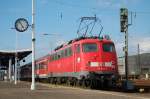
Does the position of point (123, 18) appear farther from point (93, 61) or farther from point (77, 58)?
point (93, 61)

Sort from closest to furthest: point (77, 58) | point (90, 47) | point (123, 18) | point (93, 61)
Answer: point (93, 61) < point (90, 47) < point (77, 58) < point (123, 18)

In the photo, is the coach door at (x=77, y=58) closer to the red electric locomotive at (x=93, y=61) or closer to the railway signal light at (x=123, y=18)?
the red electric locomotive at (x=93, y=61)

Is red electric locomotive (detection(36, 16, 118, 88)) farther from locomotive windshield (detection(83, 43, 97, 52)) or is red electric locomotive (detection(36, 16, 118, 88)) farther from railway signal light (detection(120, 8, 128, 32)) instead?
railway signal light (detection(120, 8, 128, 32))

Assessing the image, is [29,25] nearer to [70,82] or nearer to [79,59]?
[79,59]

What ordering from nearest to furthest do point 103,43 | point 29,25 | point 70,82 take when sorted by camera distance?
point 29,25
point 103,43
point 70,82

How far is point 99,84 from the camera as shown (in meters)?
29.5

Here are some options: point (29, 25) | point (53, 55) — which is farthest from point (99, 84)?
point (53, 55)

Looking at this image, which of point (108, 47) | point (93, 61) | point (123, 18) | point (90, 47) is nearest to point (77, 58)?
point (90, 47)

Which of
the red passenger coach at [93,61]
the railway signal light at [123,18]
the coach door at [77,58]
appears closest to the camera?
the red passenger coach at [93,61]

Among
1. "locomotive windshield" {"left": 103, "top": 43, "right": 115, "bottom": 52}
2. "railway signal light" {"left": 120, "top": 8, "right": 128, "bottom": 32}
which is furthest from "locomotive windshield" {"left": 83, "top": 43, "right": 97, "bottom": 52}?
"railway signal light" {"left": 120, "top": 8, "right": 128, "bottom": 32}

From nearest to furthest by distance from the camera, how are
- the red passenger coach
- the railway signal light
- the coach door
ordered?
the red passenger coach < the coach door < the railway signal light

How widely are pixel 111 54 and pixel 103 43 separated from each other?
3.40ft

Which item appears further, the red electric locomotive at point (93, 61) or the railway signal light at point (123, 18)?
the railway signal light at point (123, 18)

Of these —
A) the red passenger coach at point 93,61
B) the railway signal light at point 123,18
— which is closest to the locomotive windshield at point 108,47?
the red passenger coach at point 93,61
